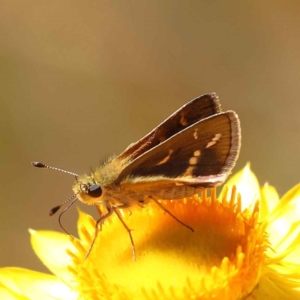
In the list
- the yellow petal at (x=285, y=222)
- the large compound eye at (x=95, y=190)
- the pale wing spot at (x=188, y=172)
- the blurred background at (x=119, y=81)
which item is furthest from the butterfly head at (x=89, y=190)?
the blurred background at (x=119, y=81)

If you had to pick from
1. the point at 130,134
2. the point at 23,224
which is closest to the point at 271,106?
the point at 130,134

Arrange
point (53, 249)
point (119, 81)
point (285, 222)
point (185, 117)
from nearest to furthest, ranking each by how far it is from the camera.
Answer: point (185, 117)
point (285, 222)
point (53, 249)
point (119, 81)

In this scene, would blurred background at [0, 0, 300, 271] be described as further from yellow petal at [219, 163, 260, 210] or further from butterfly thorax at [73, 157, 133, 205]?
butterfly thorax at [73, 157, 133, 205]

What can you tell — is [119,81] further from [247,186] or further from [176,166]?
[176,166]

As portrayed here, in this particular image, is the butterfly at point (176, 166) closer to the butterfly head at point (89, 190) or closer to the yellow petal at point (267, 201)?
the butterfly head at point (89, 190)

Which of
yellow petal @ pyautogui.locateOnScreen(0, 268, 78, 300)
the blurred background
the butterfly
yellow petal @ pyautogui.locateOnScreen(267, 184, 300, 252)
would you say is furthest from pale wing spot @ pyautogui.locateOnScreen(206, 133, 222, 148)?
the blurred background

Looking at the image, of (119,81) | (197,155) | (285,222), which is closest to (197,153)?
(197,155)
